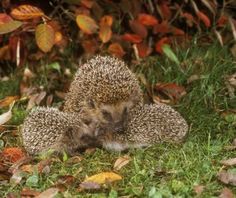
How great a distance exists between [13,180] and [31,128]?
0.77 meters

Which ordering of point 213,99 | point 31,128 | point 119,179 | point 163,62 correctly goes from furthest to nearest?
point 163,62
point 213,99
point 31,128
point 119,179

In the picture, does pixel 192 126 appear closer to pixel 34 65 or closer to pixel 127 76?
pixel 127 76

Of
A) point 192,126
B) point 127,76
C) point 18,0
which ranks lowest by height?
point 192,126

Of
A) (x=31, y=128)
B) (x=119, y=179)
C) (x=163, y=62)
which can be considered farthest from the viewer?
(x=163, y=62)

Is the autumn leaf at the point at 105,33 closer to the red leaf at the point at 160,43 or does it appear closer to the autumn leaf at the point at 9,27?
the red leaf at the point at 160,43

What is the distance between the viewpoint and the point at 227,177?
5.25m

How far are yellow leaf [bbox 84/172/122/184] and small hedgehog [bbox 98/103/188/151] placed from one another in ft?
2.18

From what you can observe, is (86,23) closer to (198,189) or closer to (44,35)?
(44,35)

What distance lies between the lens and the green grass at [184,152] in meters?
5.22

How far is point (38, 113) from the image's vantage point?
619 cm

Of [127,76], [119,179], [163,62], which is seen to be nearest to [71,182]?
[119,179]

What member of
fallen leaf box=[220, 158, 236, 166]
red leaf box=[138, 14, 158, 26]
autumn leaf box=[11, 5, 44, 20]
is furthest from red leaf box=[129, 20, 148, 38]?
fallen leaf box=[220, 158, 236, 166]

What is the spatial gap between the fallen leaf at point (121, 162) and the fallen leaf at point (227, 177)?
781 mm

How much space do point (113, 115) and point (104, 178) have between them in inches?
34.2
